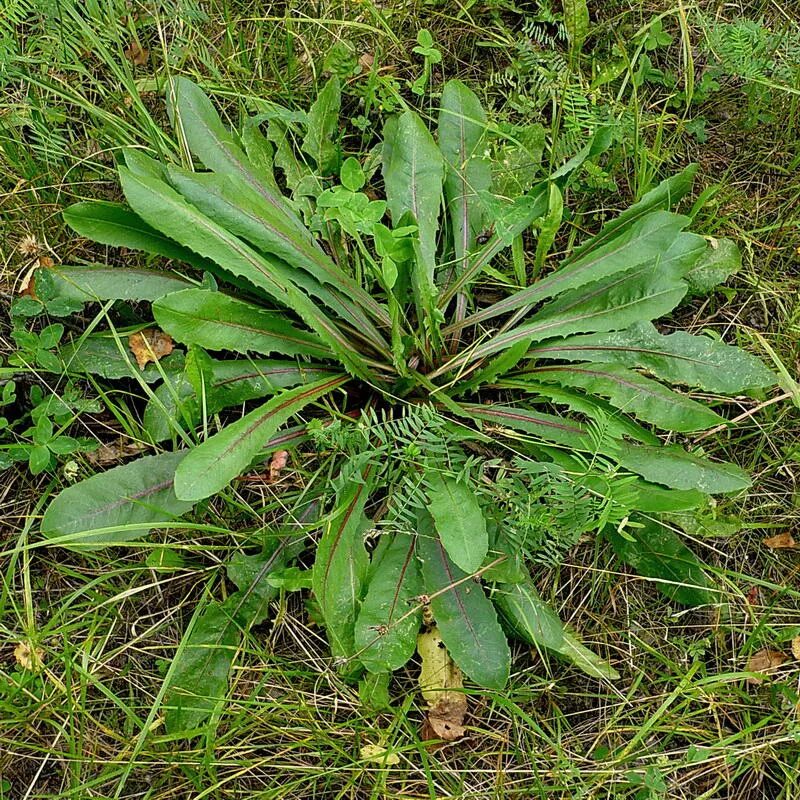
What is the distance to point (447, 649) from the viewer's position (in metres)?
2.08

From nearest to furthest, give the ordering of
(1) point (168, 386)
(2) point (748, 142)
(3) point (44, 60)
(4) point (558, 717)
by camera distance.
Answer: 1. (1) point (168, 386)
2. (4) point (558, 717)
3. (3) point (44, 60)
4. (2) point (748, 142)

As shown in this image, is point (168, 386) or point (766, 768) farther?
point (766, 768)

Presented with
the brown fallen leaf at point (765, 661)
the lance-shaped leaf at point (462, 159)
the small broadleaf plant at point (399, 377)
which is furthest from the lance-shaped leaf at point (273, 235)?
the brown fallen leaf at point (765, 661)

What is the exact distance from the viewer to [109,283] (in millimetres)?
2191

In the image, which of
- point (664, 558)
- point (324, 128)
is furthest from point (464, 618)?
point (324, 128)

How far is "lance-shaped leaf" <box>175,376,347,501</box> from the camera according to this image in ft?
5.93

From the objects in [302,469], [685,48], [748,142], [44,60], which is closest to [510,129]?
[685,48]

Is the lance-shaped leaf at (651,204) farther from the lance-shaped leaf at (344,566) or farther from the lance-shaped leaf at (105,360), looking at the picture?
the lance-shaped leaf at (105,360)

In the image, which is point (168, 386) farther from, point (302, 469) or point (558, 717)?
point (558, 717)

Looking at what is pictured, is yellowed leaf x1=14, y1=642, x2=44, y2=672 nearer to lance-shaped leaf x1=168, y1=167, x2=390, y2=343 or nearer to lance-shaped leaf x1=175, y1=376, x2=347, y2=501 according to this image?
lance-shaped leaf x1=175, y1=376, x2=347, y2=501

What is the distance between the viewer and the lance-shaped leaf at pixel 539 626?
6.86 feet

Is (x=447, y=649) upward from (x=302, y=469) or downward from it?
downward

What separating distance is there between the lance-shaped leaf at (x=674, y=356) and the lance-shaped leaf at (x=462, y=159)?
1.49ft

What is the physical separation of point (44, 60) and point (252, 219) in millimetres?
949
